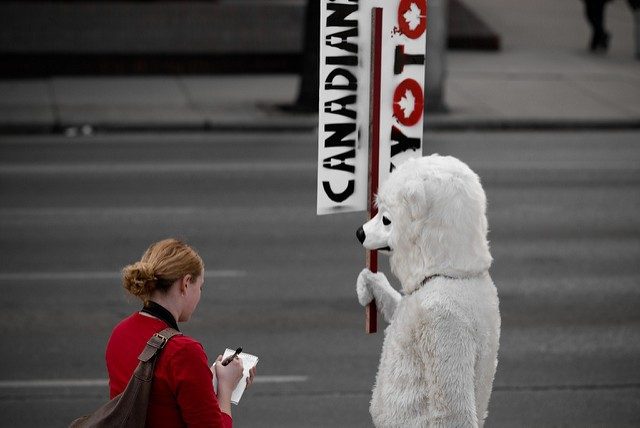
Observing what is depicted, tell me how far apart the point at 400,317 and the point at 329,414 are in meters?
3.13

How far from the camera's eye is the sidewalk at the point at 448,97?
19109 mm

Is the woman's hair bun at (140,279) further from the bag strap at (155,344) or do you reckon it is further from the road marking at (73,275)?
the road marking at (73,275)

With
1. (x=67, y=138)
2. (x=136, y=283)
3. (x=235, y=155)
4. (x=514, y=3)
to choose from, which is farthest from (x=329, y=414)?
(x=514, y=3)

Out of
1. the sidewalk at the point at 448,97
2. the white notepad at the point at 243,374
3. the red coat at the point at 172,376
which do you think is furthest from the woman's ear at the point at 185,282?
the sidewalk at the point at 448,97

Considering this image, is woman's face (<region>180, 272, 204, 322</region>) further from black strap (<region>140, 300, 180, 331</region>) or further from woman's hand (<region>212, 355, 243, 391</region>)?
woman's hand (<region>212, 355, 243, 391</region>)

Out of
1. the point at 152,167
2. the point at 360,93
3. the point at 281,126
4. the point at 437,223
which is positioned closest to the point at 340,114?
the point at 360,93

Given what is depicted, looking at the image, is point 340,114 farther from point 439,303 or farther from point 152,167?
point 152,167

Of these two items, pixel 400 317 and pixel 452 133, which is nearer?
pixel 400 317

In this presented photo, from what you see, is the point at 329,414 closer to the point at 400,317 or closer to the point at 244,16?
the point at 400,317

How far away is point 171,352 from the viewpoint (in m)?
3.88

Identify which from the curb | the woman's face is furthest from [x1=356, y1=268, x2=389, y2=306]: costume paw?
the curb

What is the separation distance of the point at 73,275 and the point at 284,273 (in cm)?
183

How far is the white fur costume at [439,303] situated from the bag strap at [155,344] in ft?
2.98

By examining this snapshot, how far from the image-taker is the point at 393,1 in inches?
197
